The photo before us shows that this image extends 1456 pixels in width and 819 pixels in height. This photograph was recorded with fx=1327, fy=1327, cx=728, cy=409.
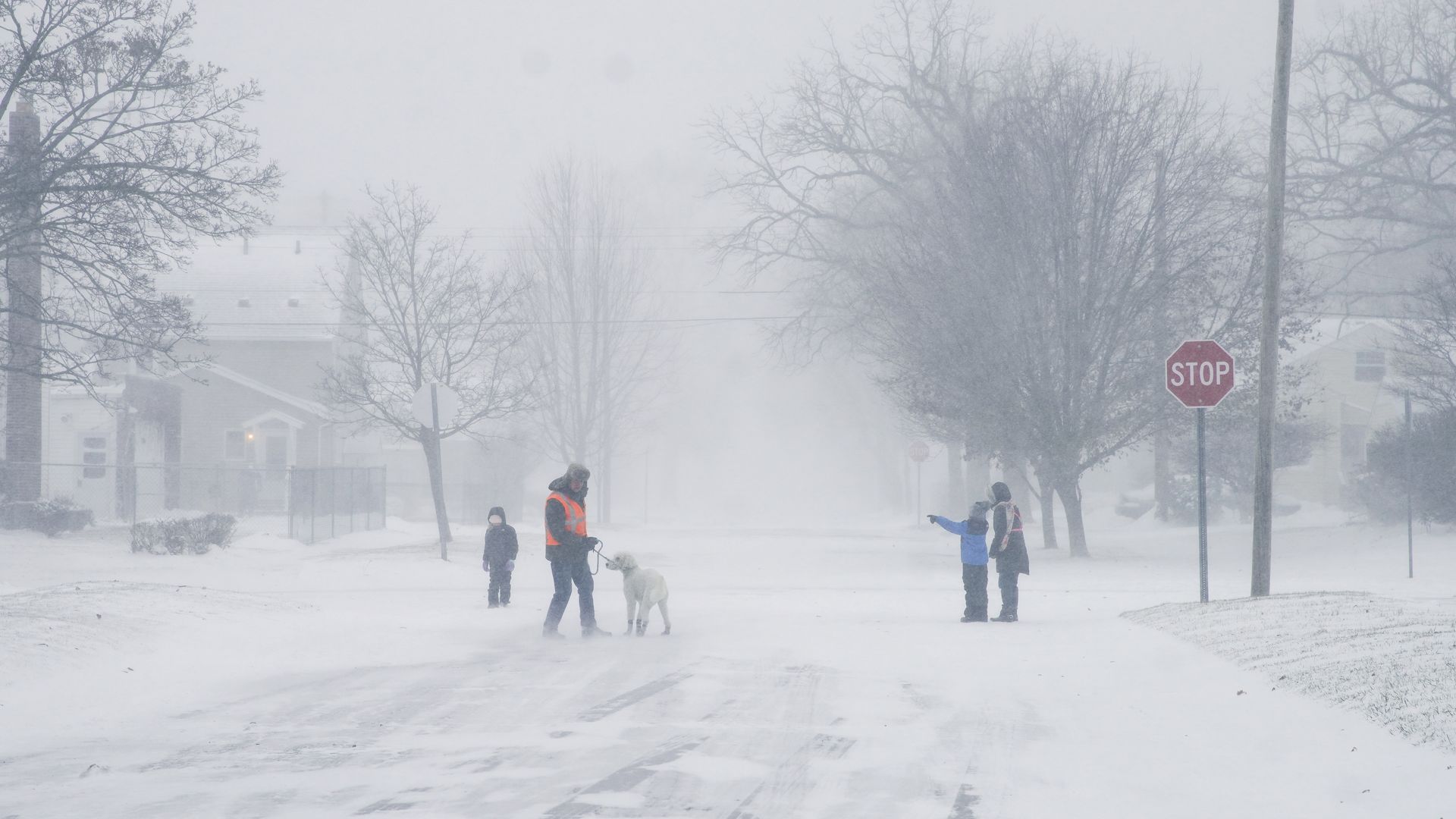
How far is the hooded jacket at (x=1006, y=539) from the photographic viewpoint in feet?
48.6

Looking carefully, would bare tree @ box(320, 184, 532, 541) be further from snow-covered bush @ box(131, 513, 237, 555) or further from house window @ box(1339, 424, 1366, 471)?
house window @ box(1339, 424, 1366, 471)

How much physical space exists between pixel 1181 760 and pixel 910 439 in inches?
1887

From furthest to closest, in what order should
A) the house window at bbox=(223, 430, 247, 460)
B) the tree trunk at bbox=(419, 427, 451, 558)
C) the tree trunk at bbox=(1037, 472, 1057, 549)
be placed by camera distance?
1. the house window at bbox=(223, 430, 247, 460)
2. the tree trunk at bbox=(1037, 472, 1057, 549)
3. the tree trunk at bbox=(419, 427, 451, 558)

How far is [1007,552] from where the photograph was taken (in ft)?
48.8

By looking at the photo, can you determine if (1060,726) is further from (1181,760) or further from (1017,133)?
(1017,133)

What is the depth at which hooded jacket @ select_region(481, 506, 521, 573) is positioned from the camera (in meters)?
16.4

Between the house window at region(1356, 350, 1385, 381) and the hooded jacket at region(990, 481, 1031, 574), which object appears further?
the house window at region(1356, 350, 1385, 381)

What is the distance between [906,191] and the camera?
111 ft

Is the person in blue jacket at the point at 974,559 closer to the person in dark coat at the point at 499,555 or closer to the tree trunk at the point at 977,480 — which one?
the person in dark coat at the point at 499,555

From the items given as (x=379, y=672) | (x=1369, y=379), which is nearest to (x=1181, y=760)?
(x=379, y=672)

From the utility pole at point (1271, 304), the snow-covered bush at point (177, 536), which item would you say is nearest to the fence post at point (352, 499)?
the snow-covered bush at point (177, 536)

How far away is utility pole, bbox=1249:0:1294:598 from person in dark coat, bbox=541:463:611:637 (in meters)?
7.54

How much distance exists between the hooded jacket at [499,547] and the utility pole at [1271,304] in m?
8.81

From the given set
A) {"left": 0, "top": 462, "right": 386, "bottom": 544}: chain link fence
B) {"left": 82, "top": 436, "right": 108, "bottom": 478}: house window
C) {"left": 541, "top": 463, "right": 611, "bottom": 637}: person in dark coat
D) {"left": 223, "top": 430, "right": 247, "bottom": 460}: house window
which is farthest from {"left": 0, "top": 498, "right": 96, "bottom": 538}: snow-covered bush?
{"left": 541, "top": 463, "right": 611, "bottom": 637}: person in dark coat
